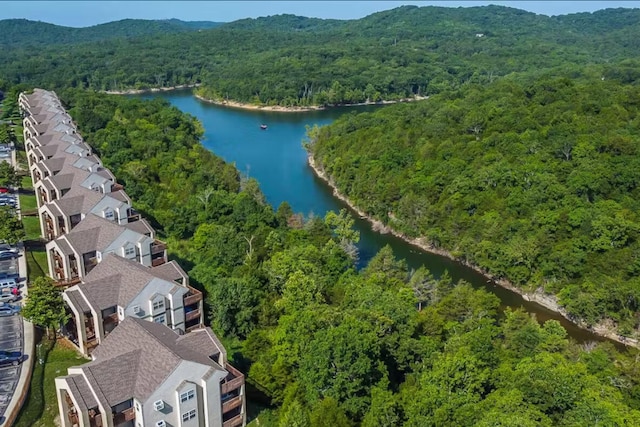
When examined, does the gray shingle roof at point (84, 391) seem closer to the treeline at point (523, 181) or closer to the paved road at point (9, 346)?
the paved road at point (9, 346)

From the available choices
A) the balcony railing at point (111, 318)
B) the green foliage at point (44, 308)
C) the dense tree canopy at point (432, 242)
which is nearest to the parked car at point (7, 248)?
the dense tree canopy at point (432, 242)

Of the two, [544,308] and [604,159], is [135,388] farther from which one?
[604,159]

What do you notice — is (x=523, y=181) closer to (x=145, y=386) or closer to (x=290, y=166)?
(x=290, y=166)

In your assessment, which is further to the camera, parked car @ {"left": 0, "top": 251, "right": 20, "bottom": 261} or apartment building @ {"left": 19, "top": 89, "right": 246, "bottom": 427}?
parked car @ {"left": 0, "top": 251, "right": 20, "bottom": 261}

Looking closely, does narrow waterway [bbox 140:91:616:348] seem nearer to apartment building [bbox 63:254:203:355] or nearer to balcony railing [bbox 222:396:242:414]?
apartment building [bbox 63:254:203:355]

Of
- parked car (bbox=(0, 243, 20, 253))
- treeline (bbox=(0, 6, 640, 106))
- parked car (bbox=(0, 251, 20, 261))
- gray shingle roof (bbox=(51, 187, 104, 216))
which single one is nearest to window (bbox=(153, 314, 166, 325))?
gray shingle roof (bbox=(51, 187, 104, 216))

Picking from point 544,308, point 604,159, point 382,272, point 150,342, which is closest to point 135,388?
point 150,342

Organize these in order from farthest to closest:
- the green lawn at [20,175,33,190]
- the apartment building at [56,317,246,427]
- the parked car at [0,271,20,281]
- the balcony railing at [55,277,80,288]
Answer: the green lawn at [20,175,33,190] < the parked car at [0,271,20,281] < the balcony railing at [55,277,80,288] < the apartment building at [56,317,246,427]
